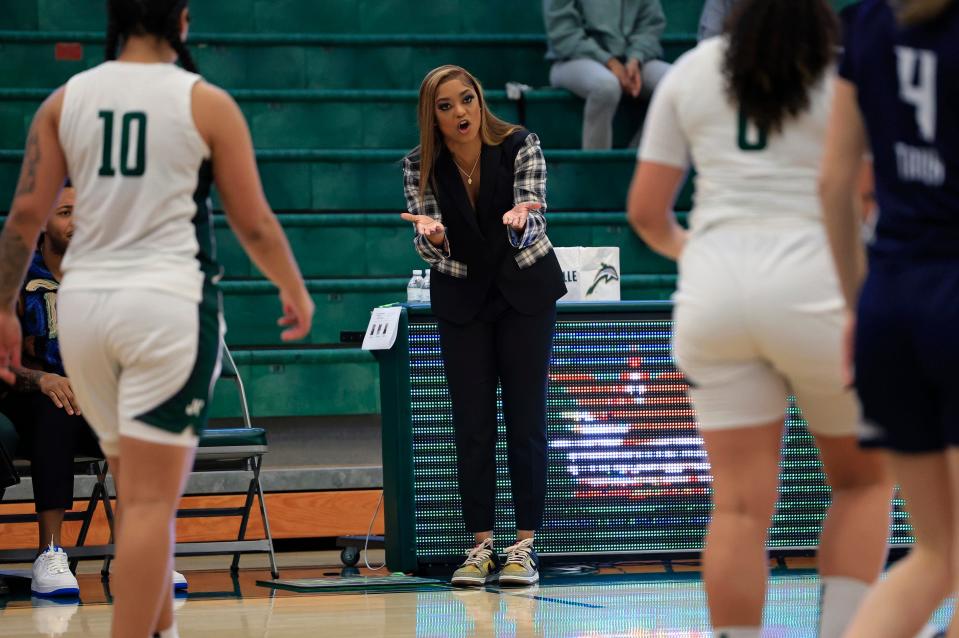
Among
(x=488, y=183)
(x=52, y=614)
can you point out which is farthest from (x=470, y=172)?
(x=52, y=614)

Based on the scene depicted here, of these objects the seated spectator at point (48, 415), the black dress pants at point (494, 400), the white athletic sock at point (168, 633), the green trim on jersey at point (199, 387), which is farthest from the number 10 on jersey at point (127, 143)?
the seated spectator at point (48, 415)

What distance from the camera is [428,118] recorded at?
4.18 m

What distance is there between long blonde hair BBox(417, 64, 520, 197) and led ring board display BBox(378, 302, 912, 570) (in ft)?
1.67

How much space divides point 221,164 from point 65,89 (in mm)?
302

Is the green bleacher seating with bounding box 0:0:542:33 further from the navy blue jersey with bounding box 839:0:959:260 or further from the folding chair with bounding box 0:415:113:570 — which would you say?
the navy blue jersey with bounding box 839:0:959:260

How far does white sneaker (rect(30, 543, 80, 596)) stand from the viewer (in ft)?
14.0

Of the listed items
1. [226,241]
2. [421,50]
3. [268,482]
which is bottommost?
[268,482]

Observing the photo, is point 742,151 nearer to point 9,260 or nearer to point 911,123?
point 911,123

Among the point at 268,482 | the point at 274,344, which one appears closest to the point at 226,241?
the point at 274,344

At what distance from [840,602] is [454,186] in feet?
7.12

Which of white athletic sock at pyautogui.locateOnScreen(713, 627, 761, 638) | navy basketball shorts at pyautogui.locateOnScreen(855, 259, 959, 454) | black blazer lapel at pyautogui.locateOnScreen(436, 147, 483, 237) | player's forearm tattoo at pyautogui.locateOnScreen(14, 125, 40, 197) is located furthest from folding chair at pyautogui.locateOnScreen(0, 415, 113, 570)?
navy basketball shorts at pyautogui.locateOnScreen(855, 259, 959, 454)

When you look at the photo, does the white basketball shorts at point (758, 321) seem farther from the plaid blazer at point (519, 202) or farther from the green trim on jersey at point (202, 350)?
the plaid blazer at point (519, 202)

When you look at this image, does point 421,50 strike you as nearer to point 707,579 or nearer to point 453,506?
point 453,506

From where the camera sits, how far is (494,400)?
424 cm
